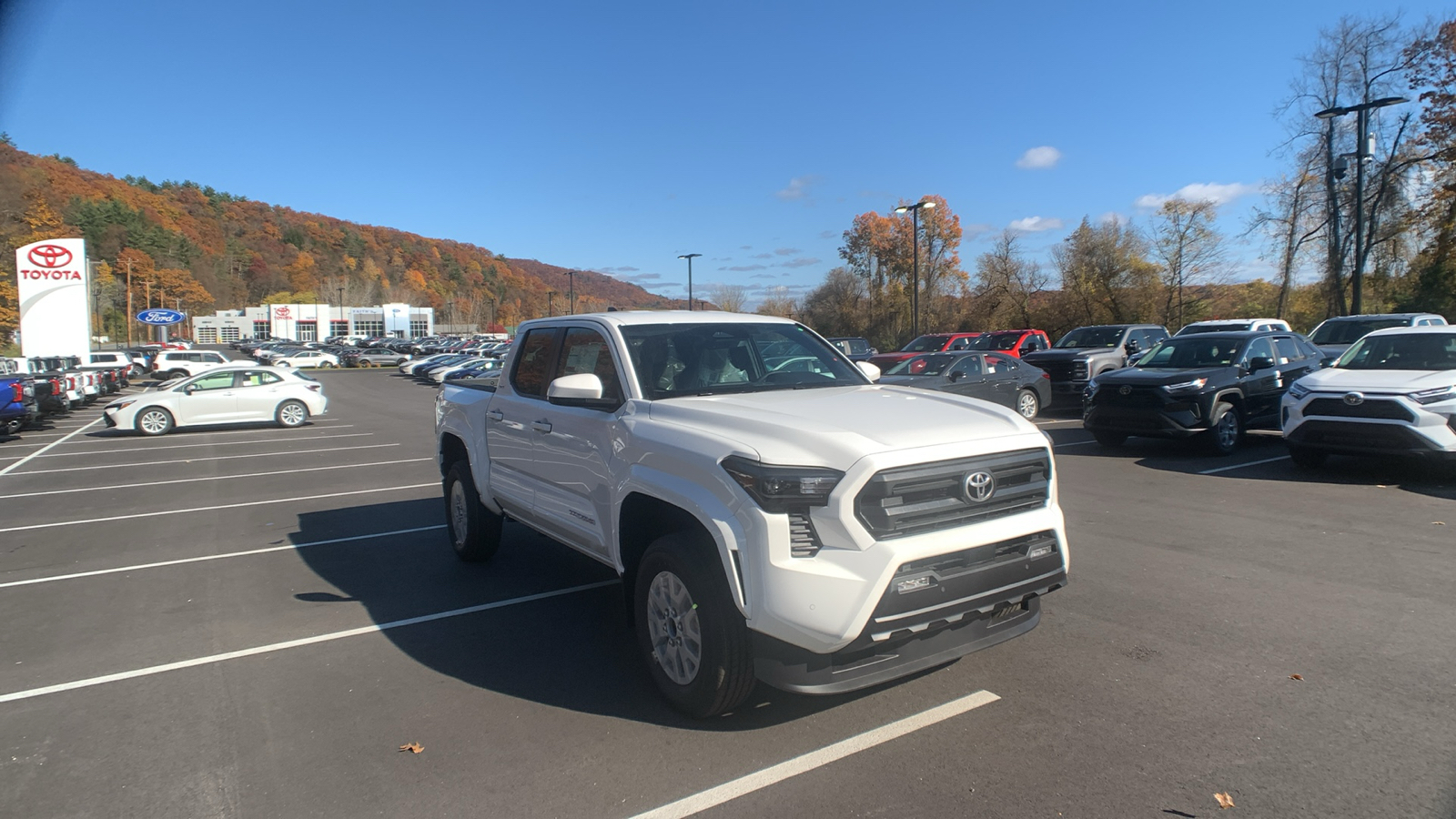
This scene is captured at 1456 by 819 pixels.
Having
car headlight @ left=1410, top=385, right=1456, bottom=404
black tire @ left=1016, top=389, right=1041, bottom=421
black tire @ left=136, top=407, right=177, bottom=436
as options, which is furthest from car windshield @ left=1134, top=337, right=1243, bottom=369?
black tire @ left=136, top=407, right=177, bottom=436

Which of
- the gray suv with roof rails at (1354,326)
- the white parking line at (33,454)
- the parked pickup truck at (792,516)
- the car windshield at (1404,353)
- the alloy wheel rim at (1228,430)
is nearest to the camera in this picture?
the parked pickup truck at (792,516)

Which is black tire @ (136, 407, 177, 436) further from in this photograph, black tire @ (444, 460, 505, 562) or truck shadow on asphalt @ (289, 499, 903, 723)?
black tire @ (444, 460, 505, 562)

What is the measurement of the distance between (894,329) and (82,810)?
5535cm

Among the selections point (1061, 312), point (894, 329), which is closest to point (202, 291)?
point (894, 329)

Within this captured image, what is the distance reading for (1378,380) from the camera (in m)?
9.40

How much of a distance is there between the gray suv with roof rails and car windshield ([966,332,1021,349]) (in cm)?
749

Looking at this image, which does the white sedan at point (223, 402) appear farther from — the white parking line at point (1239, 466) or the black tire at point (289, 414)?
the white parking line at point (1239, 466)

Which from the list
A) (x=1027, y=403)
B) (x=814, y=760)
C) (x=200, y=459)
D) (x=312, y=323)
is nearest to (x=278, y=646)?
(x=814, y=760)

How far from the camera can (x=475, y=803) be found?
10.7 feet

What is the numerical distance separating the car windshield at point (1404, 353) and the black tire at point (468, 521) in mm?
10431

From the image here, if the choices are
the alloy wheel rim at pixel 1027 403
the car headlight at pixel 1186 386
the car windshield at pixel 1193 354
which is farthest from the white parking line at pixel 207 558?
the alloy wheel rim at pixel 1027 403

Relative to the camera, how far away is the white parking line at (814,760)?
10.5 ft

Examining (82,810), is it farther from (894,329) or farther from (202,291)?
(202,291)

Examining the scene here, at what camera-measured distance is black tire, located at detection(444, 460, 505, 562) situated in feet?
21.7
